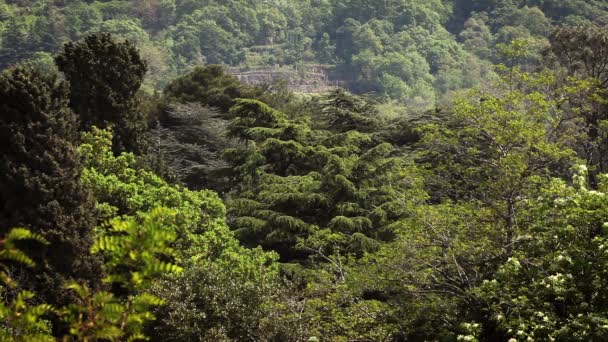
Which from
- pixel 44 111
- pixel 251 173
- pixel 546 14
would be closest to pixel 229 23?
pixel 546 14

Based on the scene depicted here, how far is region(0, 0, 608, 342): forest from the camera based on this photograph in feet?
42.2

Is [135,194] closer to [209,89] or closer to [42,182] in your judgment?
[42,182]

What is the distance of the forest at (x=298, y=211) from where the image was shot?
42.2 feet

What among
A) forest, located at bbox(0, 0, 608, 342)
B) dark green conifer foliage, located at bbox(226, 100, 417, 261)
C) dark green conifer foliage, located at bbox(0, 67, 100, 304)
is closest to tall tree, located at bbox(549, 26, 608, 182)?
forest, located at bbox(0, 0, 608, 342)

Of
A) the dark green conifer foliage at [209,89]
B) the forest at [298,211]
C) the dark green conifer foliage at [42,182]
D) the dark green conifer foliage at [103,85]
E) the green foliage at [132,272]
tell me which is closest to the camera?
the green foliage at [132,272]

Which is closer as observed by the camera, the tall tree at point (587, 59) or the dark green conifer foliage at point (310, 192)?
the tall tree at point (587, 59)

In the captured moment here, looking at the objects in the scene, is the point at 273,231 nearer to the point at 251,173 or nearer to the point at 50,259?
the point at 251,173

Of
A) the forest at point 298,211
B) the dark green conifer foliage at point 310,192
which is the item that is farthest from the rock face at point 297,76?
the dark green conifer foliage at point 310,192

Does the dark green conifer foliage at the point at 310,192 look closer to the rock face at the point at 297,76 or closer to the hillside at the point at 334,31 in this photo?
the hillside at the point at 334,31

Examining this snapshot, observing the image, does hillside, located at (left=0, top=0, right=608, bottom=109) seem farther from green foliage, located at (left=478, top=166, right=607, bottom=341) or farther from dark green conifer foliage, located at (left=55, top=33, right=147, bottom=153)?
green foliage, located at (left=478, top=166, right=607, bottom=341)

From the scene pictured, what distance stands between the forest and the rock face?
7066 cm

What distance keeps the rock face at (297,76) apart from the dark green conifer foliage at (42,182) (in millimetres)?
90547

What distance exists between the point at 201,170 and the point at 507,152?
2186 cm

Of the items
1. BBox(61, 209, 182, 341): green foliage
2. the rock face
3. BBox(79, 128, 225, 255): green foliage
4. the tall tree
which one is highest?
BBox(61, 209, 182, 341): green foliage
